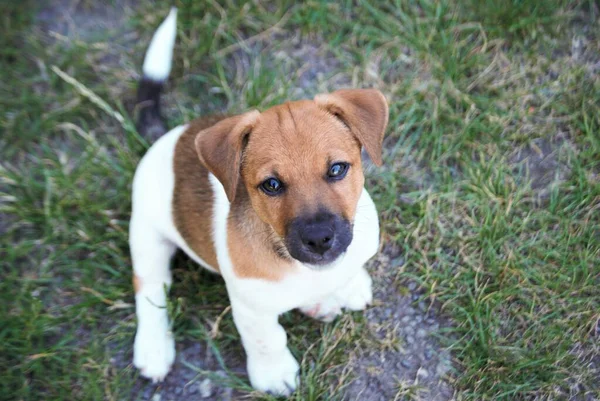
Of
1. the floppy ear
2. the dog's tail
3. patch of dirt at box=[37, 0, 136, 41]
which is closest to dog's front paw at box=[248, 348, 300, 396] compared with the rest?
the floppy ear

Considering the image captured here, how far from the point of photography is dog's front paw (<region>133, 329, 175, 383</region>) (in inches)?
169

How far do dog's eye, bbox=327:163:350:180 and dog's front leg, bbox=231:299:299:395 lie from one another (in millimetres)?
908

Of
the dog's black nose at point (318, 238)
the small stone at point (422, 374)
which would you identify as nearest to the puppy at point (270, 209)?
the dog's black nose at point (318, 238)

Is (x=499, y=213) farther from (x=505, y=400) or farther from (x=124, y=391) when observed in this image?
(x=124, y=391)

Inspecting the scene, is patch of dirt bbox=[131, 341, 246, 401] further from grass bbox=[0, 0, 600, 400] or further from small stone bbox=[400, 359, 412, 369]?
small stone bbox=[400, 359, 412, 369]

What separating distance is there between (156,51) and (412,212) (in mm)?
2245

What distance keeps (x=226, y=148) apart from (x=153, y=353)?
1721 millimetres

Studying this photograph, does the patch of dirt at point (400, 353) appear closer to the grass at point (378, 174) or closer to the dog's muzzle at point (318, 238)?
the grass at point (378, 174)

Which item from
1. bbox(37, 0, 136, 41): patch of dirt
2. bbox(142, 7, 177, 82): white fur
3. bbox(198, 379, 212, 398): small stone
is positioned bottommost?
bbox(198, 379, 212, 398): small stone

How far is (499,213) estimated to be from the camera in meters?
4.56

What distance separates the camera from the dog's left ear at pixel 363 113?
340 centimetres

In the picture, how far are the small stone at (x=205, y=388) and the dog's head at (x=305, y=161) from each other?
1432 millimetres

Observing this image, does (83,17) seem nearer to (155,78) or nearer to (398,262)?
(155,78)

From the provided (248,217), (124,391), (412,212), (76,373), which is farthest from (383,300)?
(76,373)
